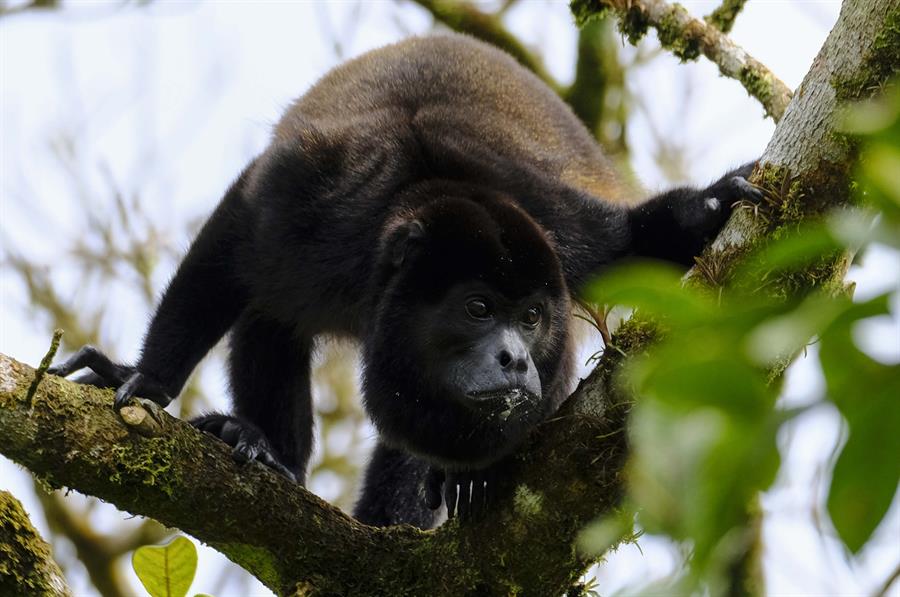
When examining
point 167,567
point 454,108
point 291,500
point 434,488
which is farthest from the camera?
point 454,108

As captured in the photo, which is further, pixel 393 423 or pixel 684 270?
pixel 393 423

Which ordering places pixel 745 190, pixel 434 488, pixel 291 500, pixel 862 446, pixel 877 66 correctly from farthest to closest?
pixel 434 488, pixel 291 500, pixel 745 190, pixel 877 66, pixel 862 446

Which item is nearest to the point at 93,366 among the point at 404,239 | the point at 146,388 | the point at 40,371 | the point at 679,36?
the point at 146,388

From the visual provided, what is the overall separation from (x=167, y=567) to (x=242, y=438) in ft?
4.84

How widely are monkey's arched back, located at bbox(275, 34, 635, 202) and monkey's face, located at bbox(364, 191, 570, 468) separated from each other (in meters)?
0.73

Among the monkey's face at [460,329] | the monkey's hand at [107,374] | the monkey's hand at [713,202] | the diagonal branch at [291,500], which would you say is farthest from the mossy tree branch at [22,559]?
the monkey's hand at [713,202]

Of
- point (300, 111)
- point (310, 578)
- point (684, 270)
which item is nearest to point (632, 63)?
point (300, 111)

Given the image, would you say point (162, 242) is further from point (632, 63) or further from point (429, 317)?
point (429, 317)

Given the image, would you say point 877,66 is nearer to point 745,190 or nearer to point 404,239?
point 745,190

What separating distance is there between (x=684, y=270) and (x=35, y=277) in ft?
19.9

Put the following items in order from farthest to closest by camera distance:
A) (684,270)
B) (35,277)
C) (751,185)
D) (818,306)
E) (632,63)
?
(35,277)
(632,63)
(684,270)
(751,185)
(818,306)

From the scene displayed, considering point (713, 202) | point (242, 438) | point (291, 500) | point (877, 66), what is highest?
point (877, 66)

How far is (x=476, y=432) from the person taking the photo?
155 inches

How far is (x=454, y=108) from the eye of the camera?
17.3ft
